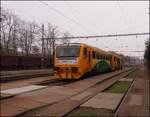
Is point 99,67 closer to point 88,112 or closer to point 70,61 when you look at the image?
point 70,61

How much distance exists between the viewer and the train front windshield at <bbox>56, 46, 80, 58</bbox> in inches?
845

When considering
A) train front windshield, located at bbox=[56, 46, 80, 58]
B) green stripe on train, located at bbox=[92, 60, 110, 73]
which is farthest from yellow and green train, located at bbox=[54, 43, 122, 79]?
green stripe on train, located at bbox=[92, 60, 110, 73]

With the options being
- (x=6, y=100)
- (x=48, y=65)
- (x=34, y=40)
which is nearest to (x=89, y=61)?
(x=6, y=100)

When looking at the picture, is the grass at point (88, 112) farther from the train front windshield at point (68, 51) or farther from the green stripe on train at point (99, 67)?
the green stripe on train at point (99, 67)

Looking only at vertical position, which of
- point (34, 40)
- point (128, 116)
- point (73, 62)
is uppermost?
point (34, 40)

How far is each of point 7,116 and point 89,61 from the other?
16.3 meters

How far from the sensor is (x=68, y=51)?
71.0 feet

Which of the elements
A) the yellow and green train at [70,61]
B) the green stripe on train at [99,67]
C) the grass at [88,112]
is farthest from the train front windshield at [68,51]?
the grass at [88,112]

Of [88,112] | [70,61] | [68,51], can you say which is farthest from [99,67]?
[88,112]

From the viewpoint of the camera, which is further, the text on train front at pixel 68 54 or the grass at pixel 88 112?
the text on train front at pixel 68 54

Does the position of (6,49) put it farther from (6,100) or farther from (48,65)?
(6,100)

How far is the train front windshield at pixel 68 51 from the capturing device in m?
21.5

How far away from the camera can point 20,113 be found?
8.36 meters

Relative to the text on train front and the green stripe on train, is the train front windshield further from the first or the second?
the green stripe on train
